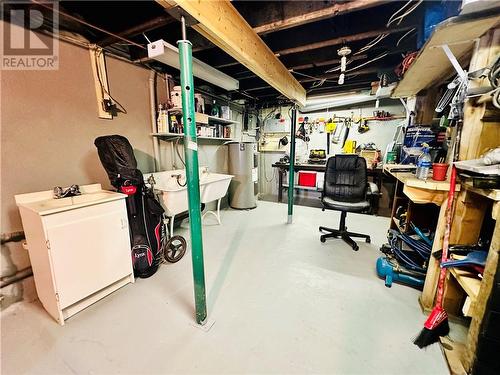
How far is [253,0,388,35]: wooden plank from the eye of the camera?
1.53 meters

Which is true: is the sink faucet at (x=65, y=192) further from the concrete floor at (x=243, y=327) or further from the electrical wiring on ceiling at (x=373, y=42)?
the electrical wiring on ceiling at (x=373, y=42)

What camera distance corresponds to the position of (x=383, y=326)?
1445 mm

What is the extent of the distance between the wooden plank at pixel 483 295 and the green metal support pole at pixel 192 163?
1.54 metres

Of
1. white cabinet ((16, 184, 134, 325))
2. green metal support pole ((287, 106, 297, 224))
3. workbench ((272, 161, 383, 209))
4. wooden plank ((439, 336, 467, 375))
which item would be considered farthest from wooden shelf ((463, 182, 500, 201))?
workbench ((272, 161, 383, 209))

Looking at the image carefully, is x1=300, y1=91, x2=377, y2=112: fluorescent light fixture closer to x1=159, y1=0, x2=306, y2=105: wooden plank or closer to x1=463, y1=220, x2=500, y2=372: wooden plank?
x1=159, y1=0, x2=306, y2=105: wooden plank

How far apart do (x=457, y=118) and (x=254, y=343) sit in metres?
2.22

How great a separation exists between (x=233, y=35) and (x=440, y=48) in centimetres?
159

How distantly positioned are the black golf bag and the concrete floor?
0.22 meters

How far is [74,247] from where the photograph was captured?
4.87 feet

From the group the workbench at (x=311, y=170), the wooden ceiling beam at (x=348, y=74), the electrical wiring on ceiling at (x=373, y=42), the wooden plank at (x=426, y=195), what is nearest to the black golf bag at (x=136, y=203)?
the wooden plank at (x=426, y=195)

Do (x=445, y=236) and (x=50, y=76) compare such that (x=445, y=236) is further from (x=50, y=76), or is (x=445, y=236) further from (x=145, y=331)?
(x=50, y=76)

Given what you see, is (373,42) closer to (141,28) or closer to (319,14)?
(319,14)

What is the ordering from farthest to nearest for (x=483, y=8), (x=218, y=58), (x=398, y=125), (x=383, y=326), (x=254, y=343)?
(x=398, y=125)
(x=218, y=58)
(x=383, y=326)
(x=254, y=343)
(x=483, y=8)

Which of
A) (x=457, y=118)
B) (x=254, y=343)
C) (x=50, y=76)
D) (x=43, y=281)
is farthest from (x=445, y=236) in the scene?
(x=50, y=76)
